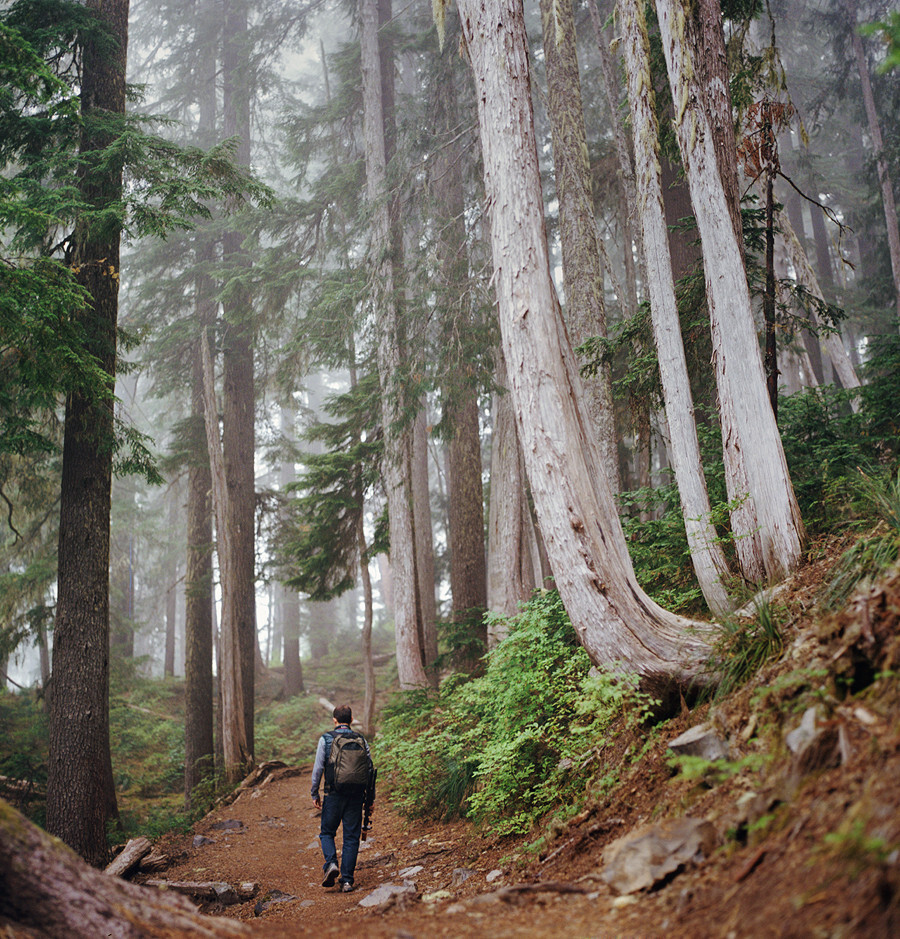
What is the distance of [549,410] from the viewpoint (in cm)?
548

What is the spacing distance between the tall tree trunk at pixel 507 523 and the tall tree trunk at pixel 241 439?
5872 mm

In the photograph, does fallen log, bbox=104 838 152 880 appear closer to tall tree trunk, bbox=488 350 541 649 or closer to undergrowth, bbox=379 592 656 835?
undergrowth, bbox=379 592 656 835

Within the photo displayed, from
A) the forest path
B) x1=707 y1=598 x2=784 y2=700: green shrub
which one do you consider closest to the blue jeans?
the forest path

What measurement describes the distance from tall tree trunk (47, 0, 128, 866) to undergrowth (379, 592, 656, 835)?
3.75 metres

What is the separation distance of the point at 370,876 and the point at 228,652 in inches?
294

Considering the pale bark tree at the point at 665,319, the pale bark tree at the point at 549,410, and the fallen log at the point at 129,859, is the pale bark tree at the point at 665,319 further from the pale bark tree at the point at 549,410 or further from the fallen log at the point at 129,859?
the fallen log at the point at 129,859

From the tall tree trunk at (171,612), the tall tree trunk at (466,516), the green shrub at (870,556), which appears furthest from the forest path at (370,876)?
the tall tree trunk at (171,612)

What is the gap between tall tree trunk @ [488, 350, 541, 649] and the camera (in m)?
10.8

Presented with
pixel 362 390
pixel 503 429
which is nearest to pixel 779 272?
pixel 503 429

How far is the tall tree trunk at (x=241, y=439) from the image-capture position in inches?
556

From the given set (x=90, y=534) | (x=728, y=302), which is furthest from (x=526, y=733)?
(x=90, y=534)

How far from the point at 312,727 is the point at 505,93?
58.0 ft

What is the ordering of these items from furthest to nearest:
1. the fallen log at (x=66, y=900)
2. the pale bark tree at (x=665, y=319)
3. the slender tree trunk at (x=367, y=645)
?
the slender tree trunk at (x=367, y=645) → the pale bark tree at (x=665, y=319) → the fallen log at (x=66, y=900)

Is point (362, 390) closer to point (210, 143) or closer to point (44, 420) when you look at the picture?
point (44, 420)
